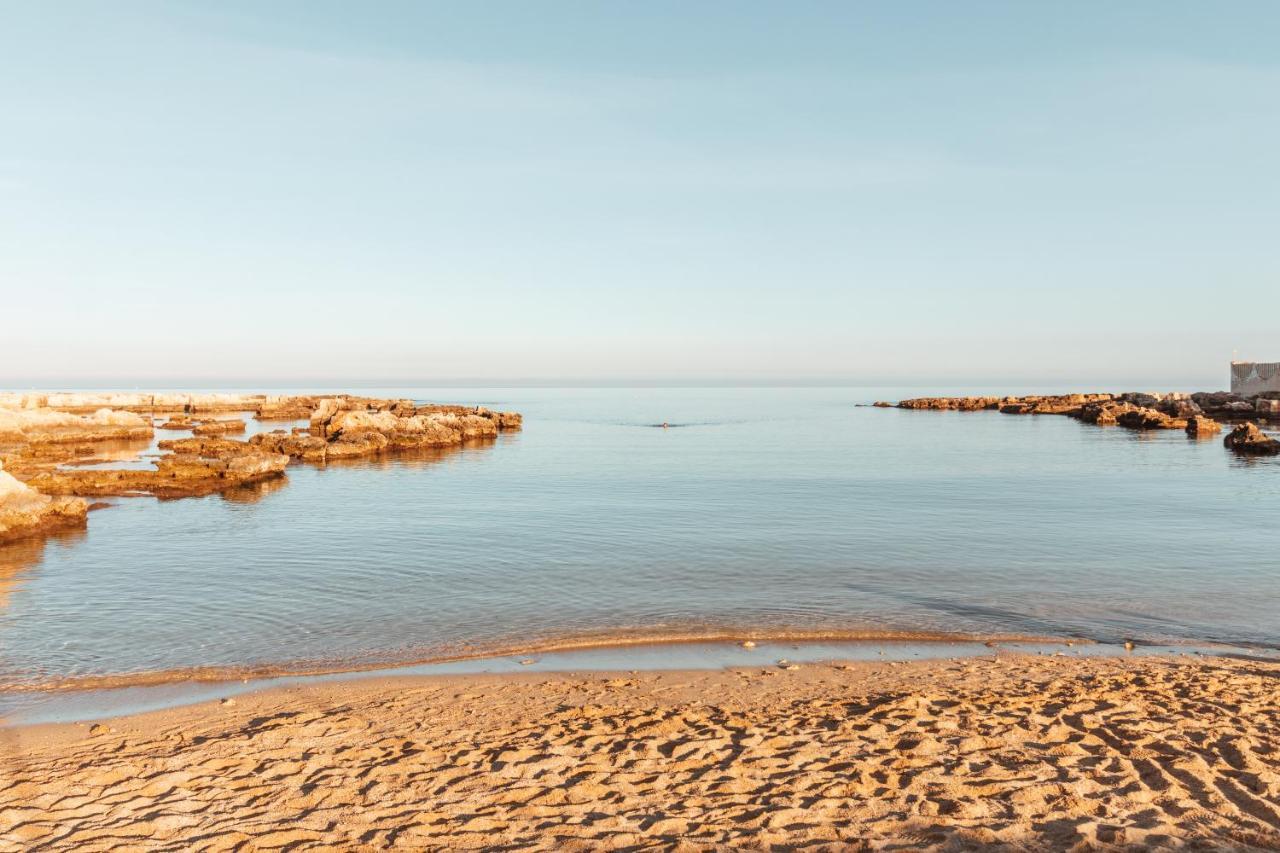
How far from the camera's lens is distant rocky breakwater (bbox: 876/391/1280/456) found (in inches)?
2413

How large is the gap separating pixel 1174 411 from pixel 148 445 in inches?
4215

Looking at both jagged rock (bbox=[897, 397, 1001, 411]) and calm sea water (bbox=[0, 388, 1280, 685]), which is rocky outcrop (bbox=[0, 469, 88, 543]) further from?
jagged rock (bbox=[897, 397, 1001, 411])

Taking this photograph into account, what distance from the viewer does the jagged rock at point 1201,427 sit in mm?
74750

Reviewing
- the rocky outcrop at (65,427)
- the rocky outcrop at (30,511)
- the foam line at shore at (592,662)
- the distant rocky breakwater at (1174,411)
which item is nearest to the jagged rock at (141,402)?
the rocky outcrop at (65,427)

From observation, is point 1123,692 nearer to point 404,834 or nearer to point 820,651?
point 820,651

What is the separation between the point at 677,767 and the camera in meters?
9.12

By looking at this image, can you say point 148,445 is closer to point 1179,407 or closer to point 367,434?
point 367,434

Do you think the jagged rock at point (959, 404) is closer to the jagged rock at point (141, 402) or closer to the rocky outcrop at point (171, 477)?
the jagged rock at point (141, 402)

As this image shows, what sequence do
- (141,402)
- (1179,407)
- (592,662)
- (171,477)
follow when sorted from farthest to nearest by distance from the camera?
(141,402), (1179,407), (171,477), (592,662)

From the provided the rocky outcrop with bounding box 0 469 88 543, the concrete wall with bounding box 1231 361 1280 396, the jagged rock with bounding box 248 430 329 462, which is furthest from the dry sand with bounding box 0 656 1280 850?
the concrete wall with bounding box 1231 361 1280 396

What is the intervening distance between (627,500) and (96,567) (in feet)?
65.1

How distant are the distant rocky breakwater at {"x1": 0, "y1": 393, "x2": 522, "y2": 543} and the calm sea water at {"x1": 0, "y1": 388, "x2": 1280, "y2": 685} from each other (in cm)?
201

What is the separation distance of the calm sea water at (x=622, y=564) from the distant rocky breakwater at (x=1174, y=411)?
830 inches

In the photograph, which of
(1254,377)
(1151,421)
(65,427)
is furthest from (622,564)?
(1254,377)
